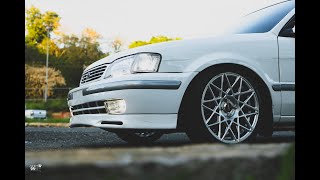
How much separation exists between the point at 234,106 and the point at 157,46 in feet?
2.28

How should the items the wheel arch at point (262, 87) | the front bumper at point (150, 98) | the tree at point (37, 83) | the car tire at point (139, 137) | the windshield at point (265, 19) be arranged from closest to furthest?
the front bumper at point (150, 98), the wheel arch at point (262, 87), the windshield at point (265, 19), the car tire at point (139, 137), the tree at point (37, 83)

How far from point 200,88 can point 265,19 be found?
0.99m

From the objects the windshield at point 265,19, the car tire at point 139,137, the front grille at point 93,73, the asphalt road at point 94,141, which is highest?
the windshield at point 265,19

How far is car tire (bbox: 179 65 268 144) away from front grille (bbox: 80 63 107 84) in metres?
0.71

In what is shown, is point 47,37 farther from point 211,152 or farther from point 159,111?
point 211,152

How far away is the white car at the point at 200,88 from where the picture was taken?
8.77ft

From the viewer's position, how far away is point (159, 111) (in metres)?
2.66

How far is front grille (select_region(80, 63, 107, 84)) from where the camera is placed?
3018 millimetres

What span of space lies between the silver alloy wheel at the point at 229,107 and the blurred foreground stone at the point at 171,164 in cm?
186

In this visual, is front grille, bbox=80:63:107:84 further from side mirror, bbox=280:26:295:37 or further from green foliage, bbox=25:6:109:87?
side mirror, bbox=280:26:295:37

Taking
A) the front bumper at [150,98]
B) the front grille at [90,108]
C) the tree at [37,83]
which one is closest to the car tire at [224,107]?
the front bumper at [150,98]

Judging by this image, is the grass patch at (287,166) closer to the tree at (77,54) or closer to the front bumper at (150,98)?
the front bumper at (150,98)

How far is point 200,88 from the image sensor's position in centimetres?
274

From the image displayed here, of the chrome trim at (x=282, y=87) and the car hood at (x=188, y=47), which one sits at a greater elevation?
the car hood at (x=188, y=47)
